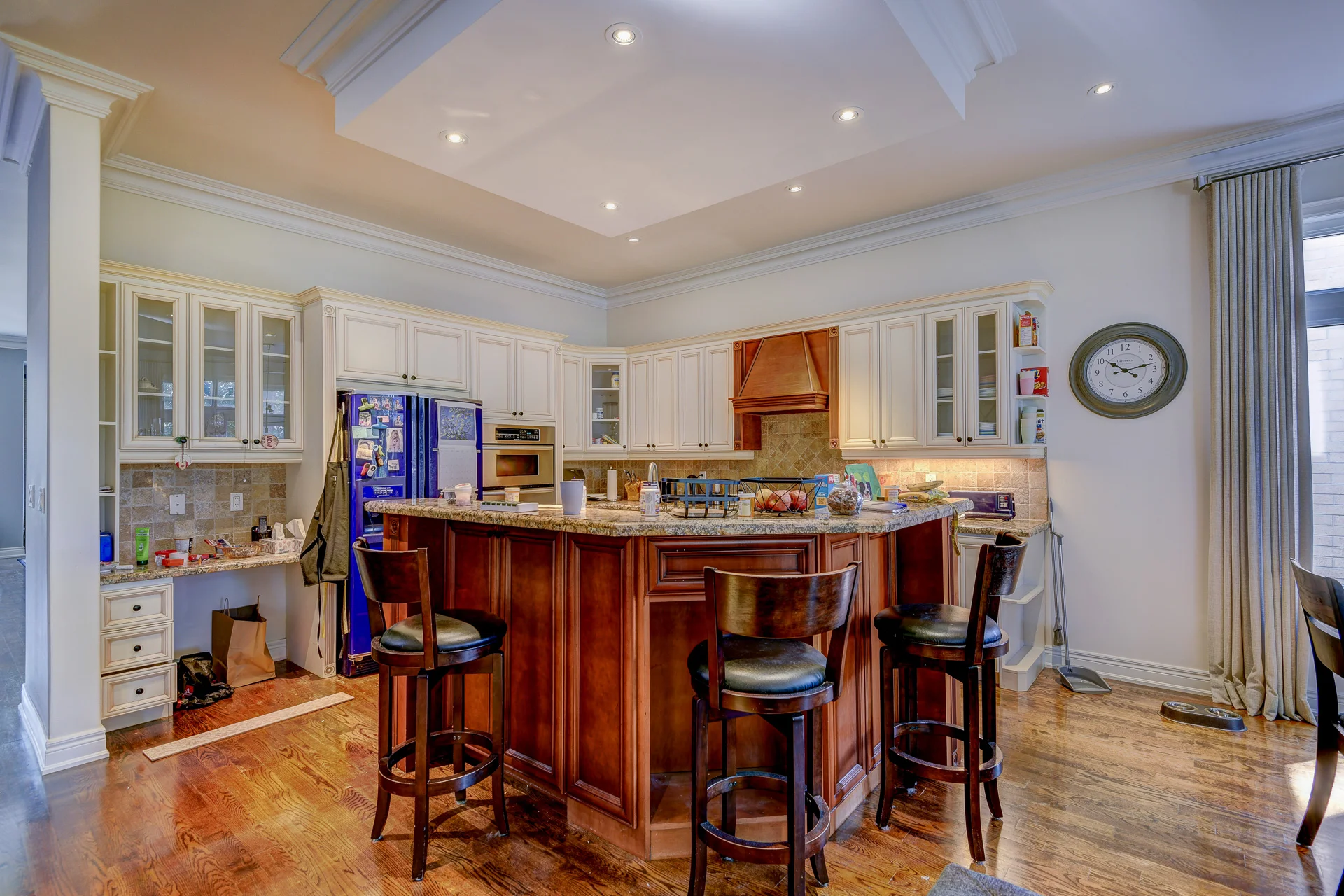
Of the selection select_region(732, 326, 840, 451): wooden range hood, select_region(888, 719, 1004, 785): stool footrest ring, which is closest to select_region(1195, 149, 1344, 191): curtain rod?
select_region(732, 326, 840, 451): wooden range hood

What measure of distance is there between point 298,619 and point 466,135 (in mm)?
3324

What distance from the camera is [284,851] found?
7.23 ft

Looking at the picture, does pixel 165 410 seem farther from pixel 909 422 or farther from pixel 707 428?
pixel 909 422

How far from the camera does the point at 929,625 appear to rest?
2.27 m

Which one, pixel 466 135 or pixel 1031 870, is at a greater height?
pixel 466 135

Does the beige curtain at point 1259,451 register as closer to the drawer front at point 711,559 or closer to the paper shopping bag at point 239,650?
the drawer front at point 711,559

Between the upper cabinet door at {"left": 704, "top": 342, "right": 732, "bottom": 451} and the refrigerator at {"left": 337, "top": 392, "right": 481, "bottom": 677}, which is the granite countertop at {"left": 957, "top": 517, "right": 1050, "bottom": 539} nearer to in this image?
the upper cabinet door at {"left": 704, "top": 342, "right": 732, "bottom": 451}

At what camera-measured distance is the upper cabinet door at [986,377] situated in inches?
159

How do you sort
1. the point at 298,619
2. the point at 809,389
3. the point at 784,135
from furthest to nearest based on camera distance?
the point at 809,389 → the point at 298,619 → the point at 784,135

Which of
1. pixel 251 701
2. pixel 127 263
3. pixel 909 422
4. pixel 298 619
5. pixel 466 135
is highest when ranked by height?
pixel 466 135

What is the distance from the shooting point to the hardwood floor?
80.3 inches

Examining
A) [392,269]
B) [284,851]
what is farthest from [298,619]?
[392,269]

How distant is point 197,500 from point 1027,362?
545cm

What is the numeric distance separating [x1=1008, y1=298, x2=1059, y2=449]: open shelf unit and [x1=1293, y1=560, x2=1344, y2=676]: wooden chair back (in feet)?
6.28
